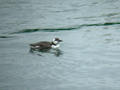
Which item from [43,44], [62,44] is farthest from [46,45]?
[62,44]

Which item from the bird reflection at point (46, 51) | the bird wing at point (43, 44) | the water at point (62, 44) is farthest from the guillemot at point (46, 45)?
Result: the water at point (62, 44)

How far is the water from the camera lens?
10.6 metres

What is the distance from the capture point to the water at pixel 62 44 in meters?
10.6

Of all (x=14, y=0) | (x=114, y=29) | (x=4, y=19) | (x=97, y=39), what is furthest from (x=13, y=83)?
(x=14, y=0)

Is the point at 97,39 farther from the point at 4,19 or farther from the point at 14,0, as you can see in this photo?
the point at 14,0

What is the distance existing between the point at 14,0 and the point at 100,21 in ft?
18.7

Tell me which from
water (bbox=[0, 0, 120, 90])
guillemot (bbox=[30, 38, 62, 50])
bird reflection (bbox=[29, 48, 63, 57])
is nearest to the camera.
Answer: water (bbox=[0, 0, 120, 90])

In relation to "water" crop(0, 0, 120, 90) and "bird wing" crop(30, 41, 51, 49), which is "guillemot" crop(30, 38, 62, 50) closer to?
"bird wing" crop(30, 41, 51, 49)

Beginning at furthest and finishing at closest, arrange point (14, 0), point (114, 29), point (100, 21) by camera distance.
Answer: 1. point (14, 0)
2. point (100, 21)
3. point (114, 29)

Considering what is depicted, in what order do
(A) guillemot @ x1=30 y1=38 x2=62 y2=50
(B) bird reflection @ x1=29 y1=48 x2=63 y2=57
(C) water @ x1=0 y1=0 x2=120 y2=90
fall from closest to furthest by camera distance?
(C) water @ x1=0 y1=0 x2=120 y2=90 → (B) bird reflection @ x1=29 y1=48 x2=63 y2=57 → (A) guillemot @ x1=30 y1=38 x2=62 y2=50

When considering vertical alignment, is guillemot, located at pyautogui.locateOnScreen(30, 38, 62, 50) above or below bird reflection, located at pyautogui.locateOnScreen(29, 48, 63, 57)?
above

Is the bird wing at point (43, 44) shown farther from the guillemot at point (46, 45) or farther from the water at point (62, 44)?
the water at point (62, 44)

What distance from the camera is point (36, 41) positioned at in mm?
14219

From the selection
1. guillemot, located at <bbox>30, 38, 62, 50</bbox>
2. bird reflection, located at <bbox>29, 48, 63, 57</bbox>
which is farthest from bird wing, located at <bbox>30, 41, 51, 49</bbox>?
bird reflection, located at <bbox>29, 48, 63, 57</bbox>
